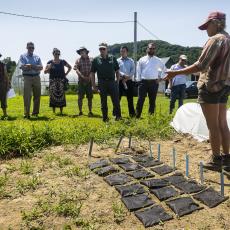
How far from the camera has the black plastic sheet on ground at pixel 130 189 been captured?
13.0 feet

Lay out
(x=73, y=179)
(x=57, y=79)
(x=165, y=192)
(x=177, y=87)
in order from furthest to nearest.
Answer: (x=57, y=79)
(x=177, y=87)
(x=73, y=179)
(x=165, y=192)

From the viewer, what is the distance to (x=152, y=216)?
3.43 meters

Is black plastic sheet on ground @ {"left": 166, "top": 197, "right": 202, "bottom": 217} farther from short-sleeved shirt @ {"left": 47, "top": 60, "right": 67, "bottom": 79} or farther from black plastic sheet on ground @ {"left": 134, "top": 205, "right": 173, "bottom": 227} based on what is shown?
short-sleeved shirt @ {"left": 47, "top": 60, "right": 67, "bottom": 79}

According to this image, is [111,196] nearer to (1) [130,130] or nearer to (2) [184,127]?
(1) [130,130]

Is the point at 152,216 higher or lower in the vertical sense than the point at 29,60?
lower

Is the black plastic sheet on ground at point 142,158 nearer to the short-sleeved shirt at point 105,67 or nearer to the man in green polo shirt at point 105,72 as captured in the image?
the man in green polo shirt at point 105,72

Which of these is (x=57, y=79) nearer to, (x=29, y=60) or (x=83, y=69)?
(x=83, y=69)

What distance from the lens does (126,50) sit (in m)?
9.84

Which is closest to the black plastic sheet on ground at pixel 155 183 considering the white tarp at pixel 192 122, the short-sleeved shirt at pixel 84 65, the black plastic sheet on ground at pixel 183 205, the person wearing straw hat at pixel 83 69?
the black plastic sheet on ground at pixel 183 205

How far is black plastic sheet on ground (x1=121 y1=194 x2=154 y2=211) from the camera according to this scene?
3641 millimetres

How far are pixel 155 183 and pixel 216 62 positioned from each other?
1585 mm

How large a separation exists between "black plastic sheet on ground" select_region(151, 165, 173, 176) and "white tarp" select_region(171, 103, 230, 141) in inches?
78.7

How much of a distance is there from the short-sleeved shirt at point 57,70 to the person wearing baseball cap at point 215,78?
6201 millimetres

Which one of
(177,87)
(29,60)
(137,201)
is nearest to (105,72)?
(29,60)
